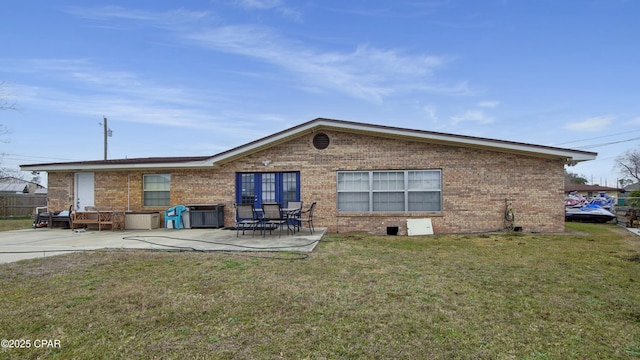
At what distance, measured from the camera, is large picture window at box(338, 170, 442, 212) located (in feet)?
37.4

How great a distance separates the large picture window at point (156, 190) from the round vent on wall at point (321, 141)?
5.82 meters

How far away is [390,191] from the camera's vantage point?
1148cm

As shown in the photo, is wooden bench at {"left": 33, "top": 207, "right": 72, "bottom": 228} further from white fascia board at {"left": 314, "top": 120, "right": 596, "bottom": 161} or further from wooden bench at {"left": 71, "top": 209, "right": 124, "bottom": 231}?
white fascia board at {"left": 314, "top": 120, "right": 596, "bottom": 161}

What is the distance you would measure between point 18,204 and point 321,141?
22674 millimetres

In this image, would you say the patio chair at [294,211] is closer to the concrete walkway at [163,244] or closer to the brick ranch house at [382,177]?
the brick ranch house at [382,177]

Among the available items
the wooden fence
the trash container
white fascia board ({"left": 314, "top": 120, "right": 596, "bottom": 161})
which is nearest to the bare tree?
white fascia board ({"left": 314, "top": 120, "right": 596, "bottom": 161})

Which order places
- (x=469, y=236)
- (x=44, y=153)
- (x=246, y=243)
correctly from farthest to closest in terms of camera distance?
1. (x=44, y=153)
2. (x=469, y=236)
3. (x=246, y=243)

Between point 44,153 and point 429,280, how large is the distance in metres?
55.2

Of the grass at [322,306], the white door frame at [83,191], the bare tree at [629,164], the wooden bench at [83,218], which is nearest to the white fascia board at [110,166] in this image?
the white door frame at [83,191]

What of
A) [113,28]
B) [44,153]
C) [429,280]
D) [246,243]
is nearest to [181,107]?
[113,28]

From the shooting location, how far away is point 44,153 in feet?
146

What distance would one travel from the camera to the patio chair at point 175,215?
1218 cm

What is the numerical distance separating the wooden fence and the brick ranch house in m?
14.5

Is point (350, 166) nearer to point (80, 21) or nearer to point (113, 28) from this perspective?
point (113, 28)
